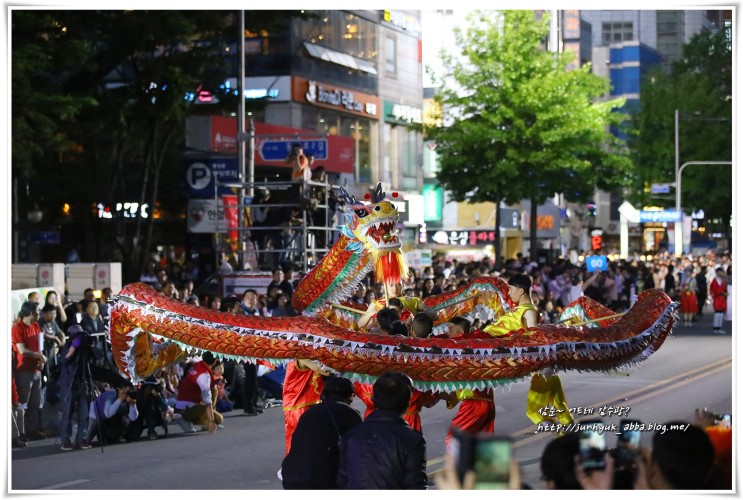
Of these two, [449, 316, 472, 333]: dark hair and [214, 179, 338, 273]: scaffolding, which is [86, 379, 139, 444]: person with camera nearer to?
[449, 316, 472, 333]: dark hair

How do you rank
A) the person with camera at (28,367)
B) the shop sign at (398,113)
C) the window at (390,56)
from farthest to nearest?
the window at (390,56), the shop sign at (398,113), the person with camera at (28,367)

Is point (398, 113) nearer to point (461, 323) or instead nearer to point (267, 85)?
point (267, 85)

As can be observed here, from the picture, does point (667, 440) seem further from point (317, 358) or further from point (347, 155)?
point (347, 155)

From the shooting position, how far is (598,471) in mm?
5273

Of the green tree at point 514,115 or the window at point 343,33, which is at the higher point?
the window at point 343,33

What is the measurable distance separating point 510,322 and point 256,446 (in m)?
4.31

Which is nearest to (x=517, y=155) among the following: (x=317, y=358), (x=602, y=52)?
(x=317, y=358)

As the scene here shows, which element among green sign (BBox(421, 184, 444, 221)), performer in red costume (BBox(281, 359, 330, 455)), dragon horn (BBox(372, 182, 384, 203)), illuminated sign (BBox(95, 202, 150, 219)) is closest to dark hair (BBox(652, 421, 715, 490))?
performer in red costume (BBox(281, 359, 330, 455))

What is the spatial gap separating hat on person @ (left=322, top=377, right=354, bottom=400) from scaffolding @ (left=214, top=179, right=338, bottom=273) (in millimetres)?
13142

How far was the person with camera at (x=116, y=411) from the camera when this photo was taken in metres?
14.7

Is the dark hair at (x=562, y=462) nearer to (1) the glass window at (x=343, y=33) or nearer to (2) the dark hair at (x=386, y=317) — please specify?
(2) the dark hair at (x=386, y=317)

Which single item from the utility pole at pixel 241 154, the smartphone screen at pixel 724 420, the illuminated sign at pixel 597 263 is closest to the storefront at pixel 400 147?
the illuminated sign at pixel 597 263

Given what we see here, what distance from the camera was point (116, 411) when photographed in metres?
14.8

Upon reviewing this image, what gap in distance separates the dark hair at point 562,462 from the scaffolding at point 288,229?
15.5 meters
